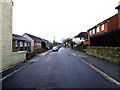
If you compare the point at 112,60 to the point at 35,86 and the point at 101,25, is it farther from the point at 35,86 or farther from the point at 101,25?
the point at 101,25

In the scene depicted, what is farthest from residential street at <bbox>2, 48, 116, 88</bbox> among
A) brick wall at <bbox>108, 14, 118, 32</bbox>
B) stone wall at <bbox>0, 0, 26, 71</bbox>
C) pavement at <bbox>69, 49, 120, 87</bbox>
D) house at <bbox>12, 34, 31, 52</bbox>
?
brick wall at <bbox>108, 14, 118, 32</bbox>

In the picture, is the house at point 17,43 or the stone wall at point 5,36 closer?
the stone wall at point 5,36

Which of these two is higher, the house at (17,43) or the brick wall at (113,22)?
the brick wall at (113,22)

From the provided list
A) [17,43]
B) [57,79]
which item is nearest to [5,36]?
[57,79]

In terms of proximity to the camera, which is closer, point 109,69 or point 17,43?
point 109,69

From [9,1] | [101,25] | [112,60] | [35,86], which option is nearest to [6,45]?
[9,1]

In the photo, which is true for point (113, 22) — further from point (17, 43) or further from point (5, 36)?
point (17, 43)

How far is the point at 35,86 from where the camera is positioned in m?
3.82

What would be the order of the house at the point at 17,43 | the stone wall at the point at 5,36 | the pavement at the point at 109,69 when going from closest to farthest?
the pavement at the point at 109,69 → the stone wall at the point at 5,36 → the house at the point at 17,43

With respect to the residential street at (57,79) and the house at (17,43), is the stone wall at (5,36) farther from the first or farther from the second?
the house at (17,43)

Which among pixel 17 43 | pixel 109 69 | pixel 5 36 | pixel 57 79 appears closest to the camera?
pixel 57 79

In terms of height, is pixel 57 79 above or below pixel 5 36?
below

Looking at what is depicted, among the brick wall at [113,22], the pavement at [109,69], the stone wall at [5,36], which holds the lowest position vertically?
the pavement at [109,69]

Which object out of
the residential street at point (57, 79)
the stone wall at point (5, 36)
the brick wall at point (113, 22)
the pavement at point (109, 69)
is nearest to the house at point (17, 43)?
the stone wall at point (5, 36)
